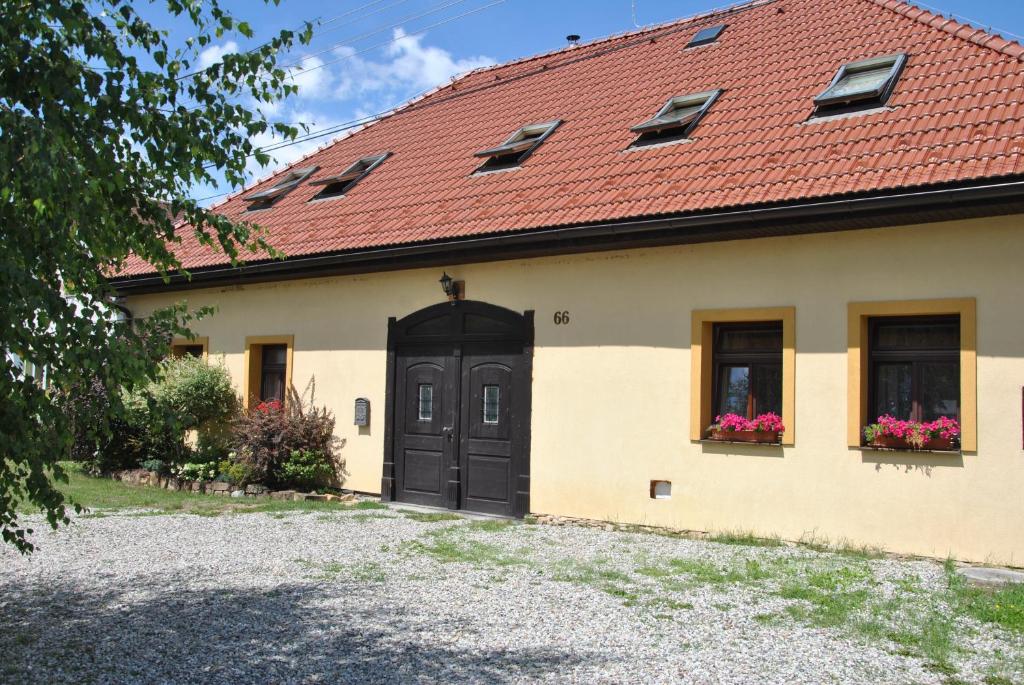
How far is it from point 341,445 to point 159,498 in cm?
243

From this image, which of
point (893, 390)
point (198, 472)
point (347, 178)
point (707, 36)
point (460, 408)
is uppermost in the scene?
point (707, 36)

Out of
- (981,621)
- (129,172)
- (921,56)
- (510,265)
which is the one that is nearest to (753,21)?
(921,56)

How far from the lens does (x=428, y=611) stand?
21.1 feet

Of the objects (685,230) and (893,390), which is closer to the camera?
(893,390)

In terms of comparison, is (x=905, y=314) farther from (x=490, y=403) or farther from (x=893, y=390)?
(x=490, y=403)

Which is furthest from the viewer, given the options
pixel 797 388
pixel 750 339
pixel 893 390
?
pixel 750 339

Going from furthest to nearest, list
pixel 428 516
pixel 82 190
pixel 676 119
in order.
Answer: pixel 676 119 < pixel 428 516 < pixel 82 190

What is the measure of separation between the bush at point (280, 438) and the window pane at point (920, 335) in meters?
7.42

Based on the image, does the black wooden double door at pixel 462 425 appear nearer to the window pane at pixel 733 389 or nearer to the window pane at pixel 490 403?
the window pane at pixel 490 403

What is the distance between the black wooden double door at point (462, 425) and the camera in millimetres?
11500

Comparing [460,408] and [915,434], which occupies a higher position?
[460,408]

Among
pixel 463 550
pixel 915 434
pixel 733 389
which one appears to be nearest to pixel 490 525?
pixel 463 550

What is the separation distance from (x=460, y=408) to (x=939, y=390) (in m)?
5.58

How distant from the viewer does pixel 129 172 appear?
478 centimetres
